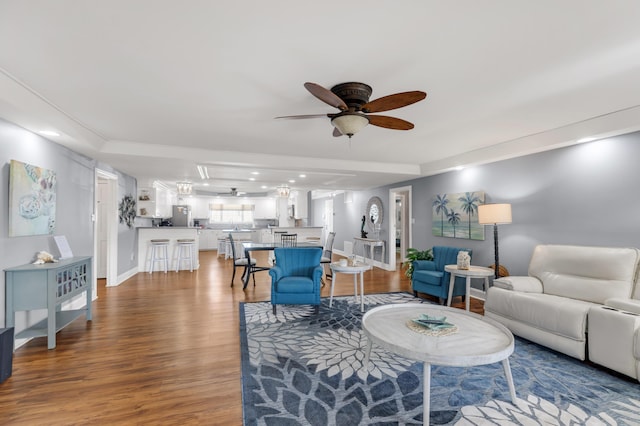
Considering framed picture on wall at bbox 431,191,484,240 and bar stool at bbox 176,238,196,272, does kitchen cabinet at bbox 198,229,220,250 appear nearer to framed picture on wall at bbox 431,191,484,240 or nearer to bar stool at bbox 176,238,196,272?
bar stool at bbox 176,238,196,272

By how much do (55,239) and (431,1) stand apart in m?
4.49

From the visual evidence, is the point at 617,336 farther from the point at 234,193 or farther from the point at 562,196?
the point at 234,193

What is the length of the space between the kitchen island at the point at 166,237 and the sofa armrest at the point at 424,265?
5.21 m

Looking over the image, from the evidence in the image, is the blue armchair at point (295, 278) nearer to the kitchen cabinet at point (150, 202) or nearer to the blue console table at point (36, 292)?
the blue console table at point (36, 292)

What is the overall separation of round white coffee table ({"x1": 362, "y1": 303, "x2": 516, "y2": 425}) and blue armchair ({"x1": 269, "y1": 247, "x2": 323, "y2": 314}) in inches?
51.2

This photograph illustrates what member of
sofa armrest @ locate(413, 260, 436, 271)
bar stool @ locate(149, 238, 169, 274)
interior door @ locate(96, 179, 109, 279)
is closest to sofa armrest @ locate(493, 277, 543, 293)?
sofa armrest @ locate(413, 260, 436, 271)

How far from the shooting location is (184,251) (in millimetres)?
7328

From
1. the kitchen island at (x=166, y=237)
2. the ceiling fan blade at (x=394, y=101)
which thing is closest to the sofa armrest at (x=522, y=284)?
the ceiling fan blade at (x=394, y=101)

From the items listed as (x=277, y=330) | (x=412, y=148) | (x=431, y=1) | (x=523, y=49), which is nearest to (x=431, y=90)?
(x=523, y=49)

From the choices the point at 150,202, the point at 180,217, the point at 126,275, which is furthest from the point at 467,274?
the point at 180,217

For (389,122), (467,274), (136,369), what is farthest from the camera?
(467,274)

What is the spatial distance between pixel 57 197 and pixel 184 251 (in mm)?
3707

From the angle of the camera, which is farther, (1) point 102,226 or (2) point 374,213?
(2) point 374,213

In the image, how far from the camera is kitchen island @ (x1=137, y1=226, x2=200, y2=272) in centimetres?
702
